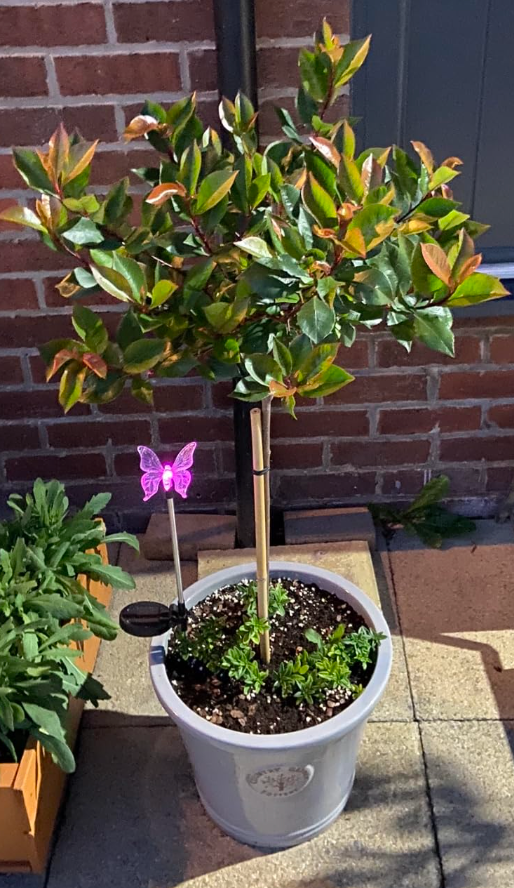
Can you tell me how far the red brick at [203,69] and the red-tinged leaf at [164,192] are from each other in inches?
43.3

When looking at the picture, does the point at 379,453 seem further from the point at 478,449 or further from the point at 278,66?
the point at 278,66

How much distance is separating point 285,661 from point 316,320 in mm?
997

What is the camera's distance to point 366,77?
2301mm

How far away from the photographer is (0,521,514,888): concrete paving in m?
1.89

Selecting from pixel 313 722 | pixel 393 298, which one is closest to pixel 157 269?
pixel 393 298

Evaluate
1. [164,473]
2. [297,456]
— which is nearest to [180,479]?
[164,473]

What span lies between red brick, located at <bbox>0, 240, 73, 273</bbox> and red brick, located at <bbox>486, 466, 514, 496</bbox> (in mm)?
1481

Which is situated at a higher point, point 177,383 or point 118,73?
point 118,73

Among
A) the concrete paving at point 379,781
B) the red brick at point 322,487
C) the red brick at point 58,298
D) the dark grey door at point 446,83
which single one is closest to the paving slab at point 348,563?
the concrete paving at point 379,781

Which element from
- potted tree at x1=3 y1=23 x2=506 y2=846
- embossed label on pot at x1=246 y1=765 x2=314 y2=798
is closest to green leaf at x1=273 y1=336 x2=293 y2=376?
potted tree at x1=3 y1=23 x2=506 y2=846

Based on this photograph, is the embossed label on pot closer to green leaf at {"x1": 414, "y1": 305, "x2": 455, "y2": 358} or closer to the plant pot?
the plant pot

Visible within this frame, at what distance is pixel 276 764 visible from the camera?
1752 millimetres

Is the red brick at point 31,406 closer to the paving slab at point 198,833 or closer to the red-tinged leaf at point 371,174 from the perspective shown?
the paving slab at point 198,833

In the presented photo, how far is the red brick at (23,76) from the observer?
2.20 metres
